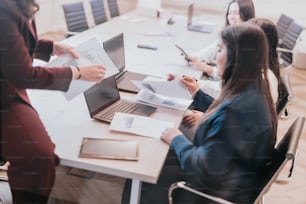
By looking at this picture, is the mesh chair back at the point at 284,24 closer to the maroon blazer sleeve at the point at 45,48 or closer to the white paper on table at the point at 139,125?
the white paper on table at the point at 139,125

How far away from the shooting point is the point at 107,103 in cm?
182

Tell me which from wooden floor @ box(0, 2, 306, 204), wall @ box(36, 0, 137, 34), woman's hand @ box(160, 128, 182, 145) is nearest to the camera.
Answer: woman's hand @ box(160, 128, 182, 145)

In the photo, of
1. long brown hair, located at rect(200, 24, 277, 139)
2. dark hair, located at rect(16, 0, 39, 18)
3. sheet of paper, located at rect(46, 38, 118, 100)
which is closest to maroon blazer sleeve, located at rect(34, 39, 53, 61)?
sheet of paper, located at rect(46, 38, 118, 100)

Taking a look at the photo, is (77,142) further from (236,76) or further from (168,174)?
(236,76)

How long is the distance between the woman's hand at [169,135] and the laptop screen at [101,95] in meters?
0.35

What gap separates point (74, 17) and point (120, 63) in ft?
6.02

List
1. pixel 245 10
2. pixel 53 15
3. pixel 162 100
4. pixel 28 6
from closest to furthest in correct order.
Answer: pixel 28 6
pixel 162 100
pixel 245 10
pixel 53 15

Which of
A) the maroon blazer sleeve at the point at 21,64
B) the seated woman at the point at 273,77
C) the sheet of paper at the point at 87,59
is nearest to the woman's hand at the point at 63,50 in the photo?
the sheet of paper at the point at 87,59

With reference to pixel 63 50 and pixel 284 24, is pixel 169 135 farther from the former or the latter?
pixel 284 24

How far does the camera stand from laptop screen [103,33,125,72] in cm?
206

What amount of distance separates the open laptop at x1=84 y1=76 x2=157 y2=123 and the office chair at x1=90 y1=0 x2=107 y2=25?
274 cm

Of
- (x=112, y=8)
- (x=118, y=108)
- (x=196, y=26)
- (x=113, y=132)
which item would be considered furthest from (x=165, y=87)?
(x=112, y=8)

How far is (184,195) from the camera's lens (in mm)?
1629

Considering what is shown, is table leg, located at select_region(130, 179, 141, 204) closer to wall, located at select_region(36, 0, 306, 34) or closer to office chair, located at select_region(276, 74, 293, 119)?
office chair, located at select_region(276, 74, 293, 119)
